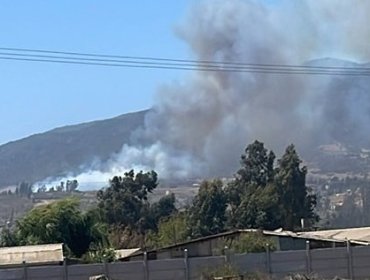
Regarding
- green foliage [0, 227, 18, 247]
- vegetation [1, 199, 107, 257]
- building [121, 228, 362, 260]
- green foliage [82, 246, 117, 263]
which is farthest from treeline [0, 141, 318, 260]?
building [121, 228, 362, 260]

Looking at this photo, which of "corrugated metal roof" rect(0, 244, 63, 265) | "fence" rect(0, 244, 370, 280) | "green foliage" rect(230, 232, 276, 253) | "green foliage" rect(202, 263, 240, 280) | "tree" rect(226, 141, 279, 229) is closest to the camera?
"green foliage" rect(202, 263, 240, 280)

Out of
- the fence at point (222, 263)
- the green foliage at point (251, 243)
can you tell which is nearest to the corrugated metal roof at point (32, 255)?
the fence at point (222, 263)

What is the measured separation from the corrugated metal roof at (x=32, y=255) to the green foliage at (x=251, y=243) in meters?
9.65

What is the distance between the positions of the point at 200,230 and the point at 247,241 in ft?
118

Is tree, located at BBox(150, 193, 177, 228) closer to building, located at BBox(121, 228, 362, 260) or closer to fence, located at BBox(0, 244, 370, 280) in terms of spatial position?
building, located at BBox(121, 228, 362, 260)

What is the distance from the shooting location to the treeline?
95.9m

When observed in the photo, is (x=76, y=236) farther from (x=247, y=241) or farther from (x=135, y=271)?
(x=135, y=271)

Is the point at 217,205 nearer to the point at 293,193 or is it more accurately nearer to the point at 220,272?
the point at 293,193

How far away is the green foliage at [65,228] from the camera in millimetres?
69188

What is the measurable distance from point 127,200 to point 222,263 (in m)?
59.2

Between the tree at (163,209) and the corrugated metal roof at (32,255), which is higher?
the tree at (163,209)

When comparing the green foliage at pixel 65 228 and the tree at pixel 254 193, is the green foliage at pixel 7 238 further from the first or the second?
the tree at pixel 254 193

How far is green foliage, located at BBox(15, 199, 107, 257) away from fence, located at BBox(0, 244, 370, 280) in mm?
20695

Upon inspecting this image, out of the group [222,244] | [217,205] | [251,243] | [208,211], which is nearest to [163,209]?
[217,205]
